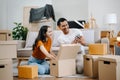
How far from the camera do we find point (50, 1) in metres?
7.45

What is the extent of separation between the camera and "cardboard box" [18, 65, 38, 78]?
340 centimetres

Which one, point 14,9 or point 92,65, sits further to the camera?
point 14,9

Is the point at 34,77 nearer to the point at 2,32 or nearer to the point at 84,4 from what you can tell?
the point at 2,32

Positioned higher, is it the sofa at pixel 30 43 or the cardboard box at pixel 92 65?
the sofa at pixel 30 43

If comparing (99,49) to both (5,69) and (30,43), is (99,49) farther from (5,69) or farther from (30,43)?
(30,43)

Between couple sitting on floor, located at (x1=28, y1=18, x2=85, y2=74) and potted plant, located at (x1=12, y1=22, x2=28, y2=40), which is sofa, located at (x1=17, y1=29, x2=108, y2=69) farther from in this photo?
Answer: potted plant, located at (x1=12, y1=22, x2=28, y2=40)

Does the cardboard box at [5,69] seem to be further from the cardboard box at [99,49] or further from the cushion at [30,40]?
the cushion at [30,40]

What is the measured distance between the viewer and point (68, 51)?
11.1 ft

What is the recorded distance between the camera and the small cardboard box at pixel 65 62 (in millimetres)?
3361

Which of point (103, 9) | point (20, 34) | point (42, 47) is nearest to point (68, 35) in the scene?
point (42, 47)

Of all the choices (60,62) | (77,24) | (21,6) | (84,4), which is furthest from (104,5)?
(60,62)

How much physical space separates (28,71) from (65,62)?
1.69 ft

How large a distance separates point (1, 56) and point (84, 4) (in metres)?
4.39

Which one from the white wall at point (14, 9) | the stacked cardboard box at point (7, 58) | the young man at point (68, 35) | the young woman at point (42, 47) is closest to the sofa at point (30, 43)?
the young man at point (68, 35)
